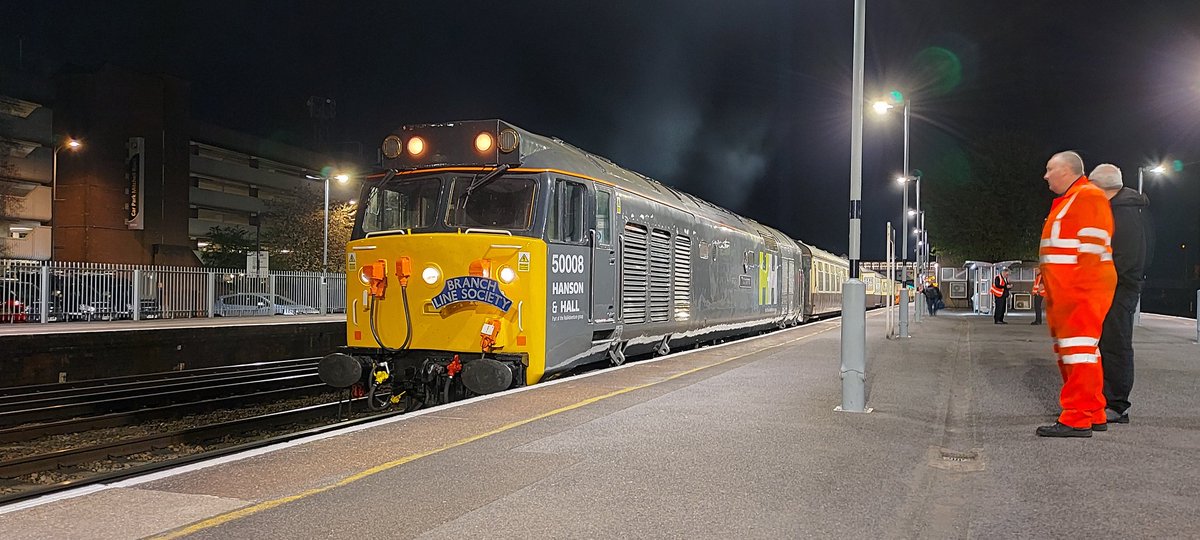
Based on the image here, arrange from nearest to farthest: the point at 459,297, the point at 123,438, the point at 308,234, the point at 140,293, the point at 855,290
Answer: the point at 855,290
the point at 459,297
the point at 123,438
the point at 140,293
the point at 308,234

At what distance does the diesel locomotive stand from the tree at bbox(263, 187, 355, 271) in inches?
1160

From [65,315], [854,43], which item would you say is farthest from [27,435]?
[65,315]

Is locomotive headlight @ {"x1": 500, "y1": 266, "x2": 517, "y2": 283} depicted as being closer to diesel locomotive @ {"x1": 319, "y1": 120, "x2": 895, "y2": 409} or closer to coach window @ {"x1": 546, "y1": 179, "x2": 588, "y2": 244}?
diesel locomotive @ {"x1": 319, "y1": 120, "x2": 895, "y2": 409}

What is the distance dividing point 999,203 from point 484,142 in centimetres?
3926

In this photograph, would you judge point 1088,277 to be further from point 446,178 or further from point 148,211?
point 148,211

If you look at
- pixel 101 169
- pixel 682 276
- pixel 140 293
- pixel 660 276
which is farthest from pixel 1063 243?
pixel 101 169

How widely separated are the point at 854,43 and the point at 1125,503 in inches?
226

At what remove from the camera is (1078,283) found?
20.3 feet

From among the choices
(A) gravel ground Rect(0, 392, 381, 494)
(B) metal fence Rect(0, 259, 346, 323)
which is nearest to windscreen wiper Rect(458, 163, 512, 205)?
(A) gravel ground Rect(0, 392, 381, 494)

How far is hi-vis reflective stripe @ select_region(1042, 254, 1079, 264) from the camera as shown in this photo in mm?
6230

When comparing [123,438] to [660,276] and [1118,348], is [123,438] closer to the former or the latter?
[660,276]

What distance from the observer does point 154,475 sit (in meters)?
5.50

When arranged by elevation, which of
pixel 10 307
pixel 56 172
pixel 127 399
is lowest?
pixel 127 399

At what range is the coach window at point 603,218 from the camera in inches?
428
